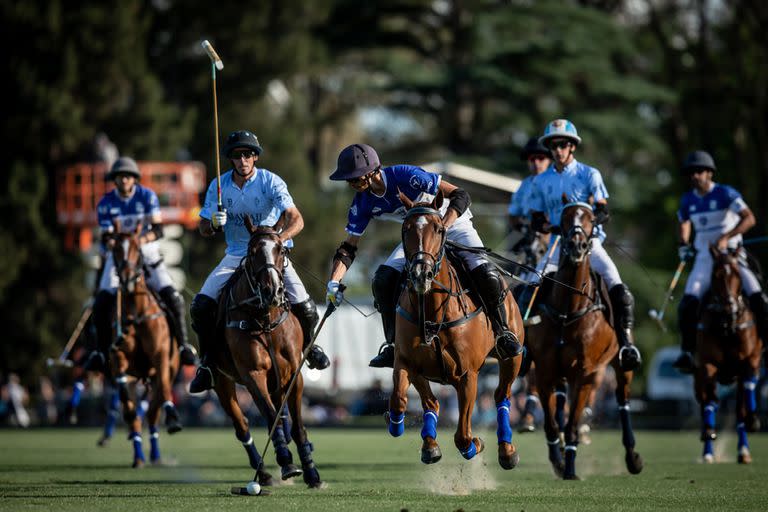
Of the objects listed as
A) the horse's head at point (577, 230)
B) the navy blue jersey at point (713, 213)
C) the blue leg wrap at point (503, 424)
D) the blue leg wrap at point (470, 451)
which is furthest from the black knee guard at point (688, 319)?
the blue leg wrap at point (470, 451)

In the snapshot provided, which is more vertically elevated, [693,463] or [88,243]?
[88,243]

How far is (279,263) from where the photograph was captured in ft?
40.7

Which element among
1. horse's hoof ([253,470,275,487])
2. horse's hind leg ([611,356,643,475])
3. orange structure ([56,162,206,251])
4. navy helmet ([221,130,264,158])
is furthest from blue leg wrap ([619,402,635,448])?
orange structure ([56,162,206,251])

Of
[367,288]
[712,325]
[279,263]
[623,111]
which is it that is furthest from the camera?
[367,288]

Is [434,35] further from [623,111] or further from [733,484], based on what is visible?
[733,484]

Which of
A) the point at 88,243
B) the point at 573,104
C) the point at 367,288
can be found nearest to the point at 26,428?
the point at 88,243

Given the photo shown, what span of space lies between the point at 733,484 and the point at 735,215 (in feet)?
15.9

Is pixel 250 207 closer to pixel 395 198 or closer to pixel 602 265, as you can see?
pixel 395 198

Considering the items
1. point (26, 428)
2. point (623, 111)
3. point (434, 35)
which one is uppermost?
point (434, 35)

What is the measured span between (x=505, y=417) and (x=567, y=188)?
10.8 feet

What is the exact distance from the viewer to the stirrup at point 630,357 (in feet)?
46.9

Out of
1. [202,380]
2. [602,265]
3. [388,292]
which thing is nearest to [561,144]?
[602,265]

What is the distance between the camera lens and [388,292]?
1238 cm

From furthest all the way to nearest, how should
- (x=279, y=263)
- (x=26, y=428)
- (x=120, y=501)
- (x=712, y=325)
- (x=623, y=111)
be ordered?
1. (x=623, y=111)
2. (x=26, y=428)
3. (x=712, y=325)
4. (x=279, y=263)
5. (x=120, y=501)
